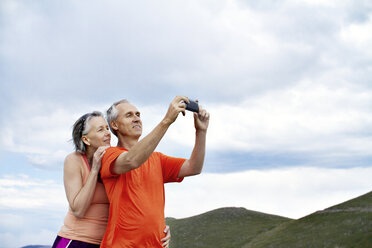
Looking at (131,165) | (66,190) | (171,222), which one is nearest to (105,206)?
(66,190)

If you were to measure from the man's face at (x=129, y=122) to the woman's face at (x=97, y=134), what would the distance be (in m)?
0.20

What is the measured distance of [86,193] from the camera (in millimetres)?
4543

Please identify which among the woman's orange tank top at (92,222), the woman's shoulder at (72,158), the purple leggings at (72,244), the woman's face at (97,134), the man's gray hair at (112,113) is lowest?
the purple leggings at (72,244)

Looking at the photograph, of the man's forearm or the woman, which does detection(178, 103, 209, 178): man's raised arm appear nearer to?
the man's forearm

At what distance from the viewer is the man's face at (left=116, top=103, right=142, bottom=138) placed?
4953 millimetres

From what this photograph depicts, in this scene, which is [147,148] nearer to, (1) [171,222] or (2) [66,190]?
(2) [66,190]

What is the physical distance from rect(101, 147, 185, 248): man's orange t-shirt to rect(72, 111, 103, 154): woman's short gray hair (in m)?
0.62

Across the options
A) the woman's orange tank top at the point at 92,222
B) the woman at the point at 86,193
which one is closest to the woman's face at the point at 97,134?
the woman at the point at 86,193

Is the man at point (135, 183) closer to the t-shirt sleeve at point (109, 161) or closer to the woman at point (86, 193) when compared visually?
the t-shirt sleeve at point (109, 161)

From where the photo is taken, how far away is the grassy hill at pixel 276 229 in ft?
123

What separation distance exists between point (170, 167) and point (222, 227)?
189ft

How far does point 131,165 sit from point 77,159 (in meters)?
1.15

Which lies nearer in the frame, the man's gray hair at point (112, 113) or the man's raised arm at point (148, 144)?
the man's raised arm at point (148, 144)

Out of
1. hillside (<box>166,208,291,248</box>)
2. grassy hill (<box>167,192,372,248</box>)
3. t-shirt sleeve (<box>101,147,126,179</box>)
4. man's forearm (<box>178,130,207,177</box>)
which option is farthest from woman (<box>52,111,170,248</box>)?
hillside (<box>166,208,291,248</box>)
